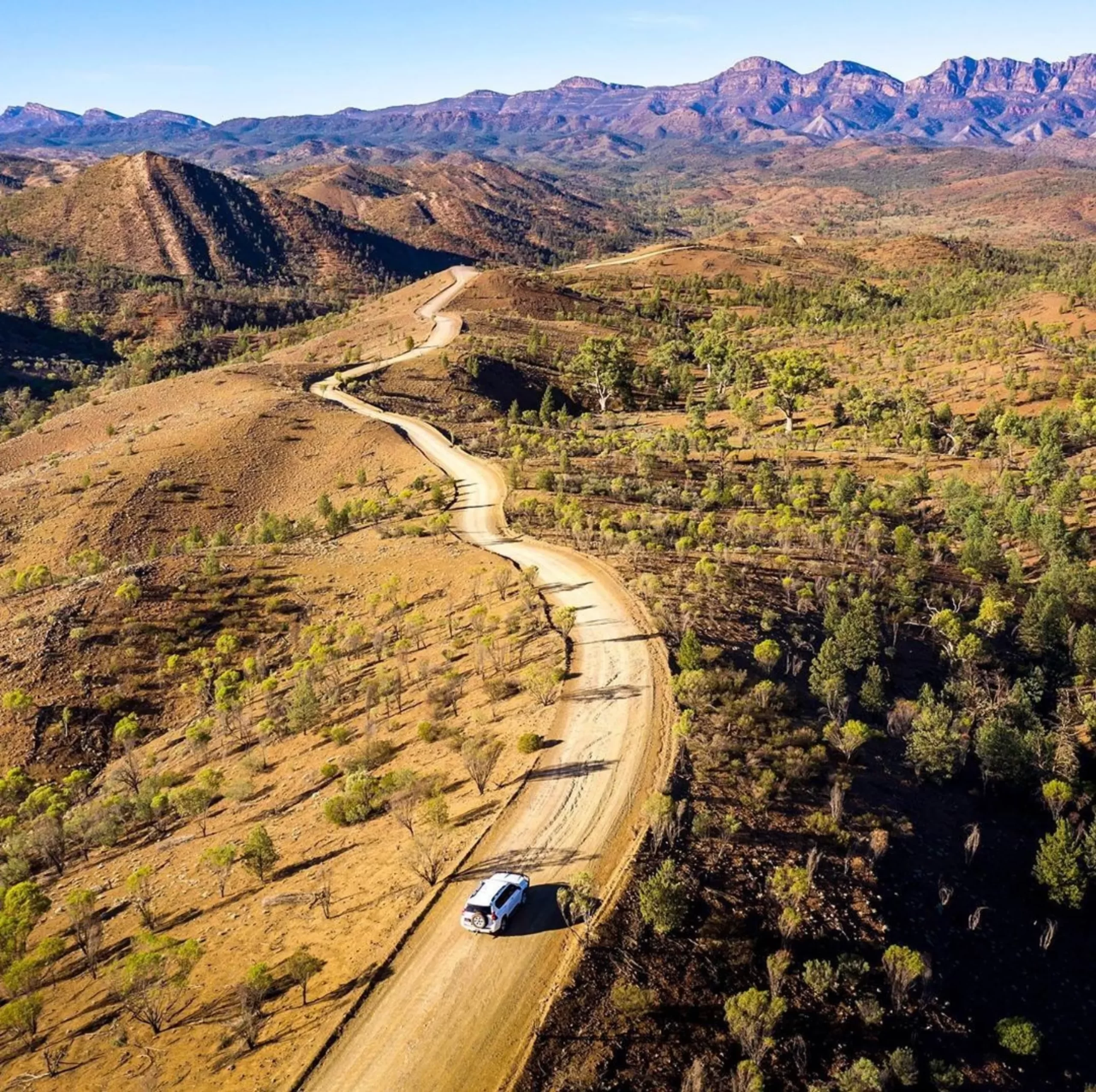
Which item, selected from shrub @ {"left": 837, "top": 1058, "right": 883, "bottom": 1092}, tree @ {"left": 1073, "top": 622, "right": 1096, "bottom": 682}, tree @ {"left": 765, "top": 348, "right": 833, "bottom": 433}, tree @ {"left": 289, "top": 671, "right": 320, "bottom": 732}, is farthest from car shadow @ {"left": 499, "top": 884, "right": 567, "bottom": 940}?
tree @ {"left": 765, "top": 348, "right": 833, "bottom": 433}

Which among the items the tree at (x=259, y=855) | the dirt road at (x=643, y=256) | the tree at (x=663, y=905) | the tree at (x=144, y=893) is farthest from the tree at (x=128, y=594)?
the dirt road at (x=643, y=256)

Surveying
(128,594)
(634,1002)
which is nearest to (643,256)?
(128,594)

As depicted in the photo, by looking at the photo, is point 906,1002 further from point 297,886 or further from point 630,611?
point 630,611

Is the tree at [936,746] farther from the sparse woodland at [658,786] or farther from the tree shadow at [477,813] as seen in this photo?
the tree shadow at [477,813]

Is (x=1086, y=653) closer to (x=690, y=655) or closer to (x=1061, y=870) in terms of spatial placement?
(x=1061, y=870)

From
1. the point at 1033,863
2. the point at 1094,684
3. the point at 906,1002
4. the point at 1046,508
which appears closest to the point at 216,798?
the point at 906,1002

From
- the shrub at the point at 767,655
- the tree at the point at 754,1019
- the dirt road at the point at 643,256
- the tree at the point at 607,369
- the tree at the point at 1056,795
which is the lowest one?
the tree at the point at 1056,795

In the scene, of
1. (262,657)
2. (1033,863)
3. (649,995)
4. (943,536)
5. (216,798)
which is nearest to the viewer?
(649,995)
